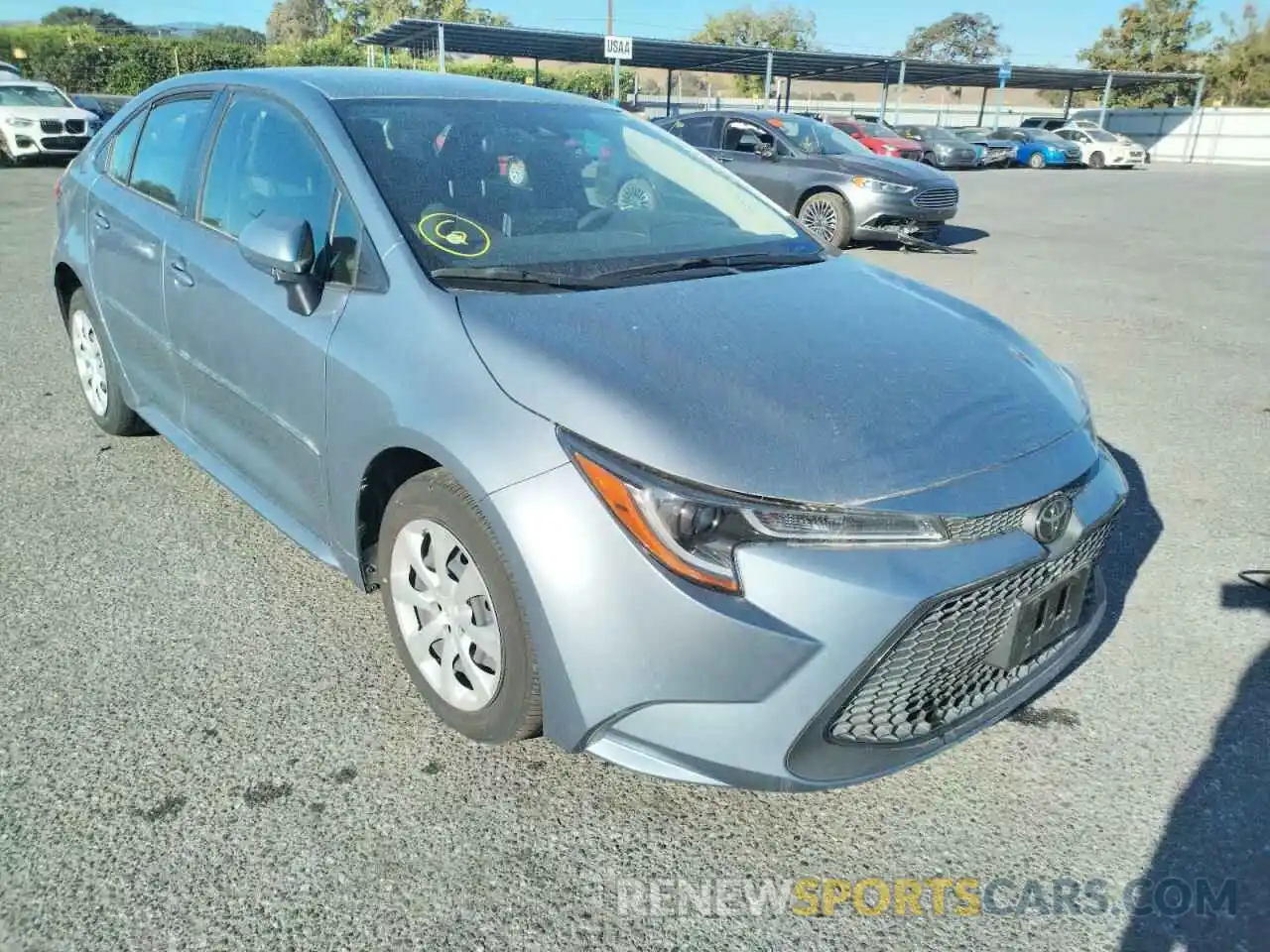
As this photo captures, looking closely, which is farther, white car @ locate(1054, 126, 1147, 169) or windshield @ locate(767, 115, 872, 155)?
white car @ locate(1054, 126, 1147, 169)

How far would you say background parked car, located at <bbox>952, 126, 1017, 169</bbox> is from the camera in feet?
102

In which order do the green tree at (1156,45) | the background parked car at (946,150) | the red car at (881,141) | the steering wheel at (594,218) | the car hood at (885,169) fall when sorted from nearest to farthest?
the steering wheel at (594,218) < the car hood at (885,169) < the red car at (881,141) < the background parked car at (946,150) < the green tree at (1156,45)

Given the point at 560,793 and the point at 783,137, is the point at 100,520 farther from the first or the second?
the point at 783,137

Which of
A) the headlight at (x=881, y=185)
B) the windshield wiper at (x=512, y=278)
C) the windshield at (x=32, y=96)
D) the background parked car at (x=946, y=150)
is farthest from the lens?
the background parked car at (x=946, y=150)

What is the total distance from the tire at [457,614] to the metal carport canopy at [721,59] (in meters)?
27.2

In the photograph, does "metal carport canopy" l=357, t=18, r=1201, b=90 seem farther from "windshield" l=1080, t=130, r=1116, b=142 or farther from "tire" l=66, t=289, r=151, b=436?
"tire" l=66, t=289, r=151, b=436

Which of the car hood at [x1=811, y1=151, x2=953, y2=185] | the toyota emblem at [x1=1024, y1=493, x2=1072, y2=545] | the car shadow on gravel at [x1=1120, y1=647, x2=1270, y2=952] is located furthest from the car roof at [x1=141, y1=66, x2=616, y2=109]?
the car hood at [x1=811, y1=151, x2=953, y2=185]

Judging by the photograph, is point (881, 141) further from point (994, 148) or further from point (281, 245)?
point (281, 245)

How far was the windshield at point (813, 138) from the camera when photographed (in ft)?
39.0

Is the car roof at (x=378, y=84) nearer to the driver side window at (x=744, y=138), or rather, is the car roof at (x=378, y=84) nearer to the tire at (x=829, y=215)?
the tire at (x=829, y=215)

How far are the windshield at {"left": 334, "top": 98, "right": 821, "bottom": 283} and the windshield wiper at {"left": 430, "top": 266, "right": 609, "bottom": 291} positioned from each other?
0.02m

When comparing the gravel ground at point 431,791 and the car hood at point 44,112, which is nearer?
the gravel ground at point 431,791

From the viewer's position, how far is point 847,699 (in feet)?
6.30

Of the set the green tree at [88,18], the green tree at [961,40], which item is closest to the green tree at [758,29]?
the green tree at [961,40]
